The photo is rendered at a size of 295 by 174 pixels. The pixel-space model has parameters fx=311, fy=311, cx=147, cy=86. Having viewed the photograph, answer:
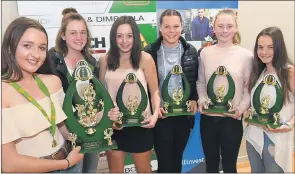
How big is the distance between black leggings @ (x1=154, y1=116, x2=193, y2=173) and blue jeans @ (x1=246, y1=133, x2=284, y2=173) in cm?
47

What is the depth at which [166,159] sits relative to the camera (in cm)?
231

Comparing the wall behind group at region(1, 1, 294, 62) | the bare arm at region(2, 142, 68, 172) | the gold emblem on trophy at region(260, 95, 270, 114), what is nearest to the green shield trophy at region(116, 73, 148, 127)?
the bare arm at region(2, 142, 68, 172)

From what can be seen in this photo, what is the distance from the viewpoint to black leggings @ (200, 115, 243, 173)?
2244 millimetres

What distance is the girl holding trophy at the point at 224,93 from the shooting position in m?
2.20

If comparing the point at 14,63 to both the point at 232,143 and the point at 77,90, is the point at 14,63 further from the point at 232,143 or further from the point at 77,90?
the point at 232,143

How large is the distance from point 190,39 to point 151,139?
1.41m

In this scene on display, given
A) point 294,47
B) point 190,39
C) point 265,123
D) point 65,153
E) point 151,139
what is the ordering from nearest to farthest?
point 65,153, point 265,123, point 151,139, point 190,39, point 294,47

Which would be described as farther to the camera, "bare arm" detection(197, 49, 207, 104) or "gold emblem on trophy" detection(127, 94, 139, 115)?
"bare arm" detection(197, 49, 207, 104)

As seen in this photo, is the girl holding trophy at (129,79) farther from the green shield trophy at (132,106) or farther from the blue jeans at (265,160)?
the blue jeans at (265,160)

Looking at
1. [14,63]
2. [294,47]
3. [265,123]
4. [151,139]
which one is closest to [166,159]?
[151,139]

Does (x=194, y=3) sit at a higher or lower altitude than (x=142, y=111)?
higher

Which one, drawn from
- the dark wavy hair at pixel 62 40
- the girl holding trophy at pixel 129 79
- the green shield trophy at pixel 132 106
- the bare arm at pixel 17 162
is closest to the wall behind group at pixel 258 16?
the girl holding trophy at pixel 129 79

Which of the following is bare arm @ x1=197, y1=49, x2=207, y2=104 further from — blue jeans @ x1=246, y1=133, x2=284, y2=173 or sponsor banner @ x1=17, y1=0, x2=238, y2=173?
sponsor banner @ x1=17, y1=0, x2=238, y2=173

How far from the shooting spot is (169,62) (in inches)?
90.0
